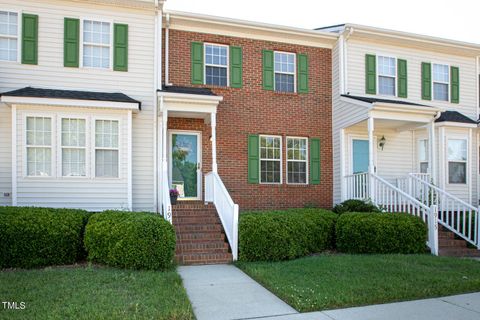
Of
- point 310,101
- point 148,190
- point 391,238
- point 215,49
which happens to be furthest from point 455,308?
point 215,49

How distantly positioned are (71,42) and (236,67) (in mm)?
4776

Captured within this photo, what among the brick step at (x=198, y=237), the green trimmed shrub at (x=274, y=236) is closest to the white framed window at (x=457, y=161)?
the green trimmed shrub at (x=274, y=236)

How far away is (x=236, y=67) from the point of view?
41.8 feet

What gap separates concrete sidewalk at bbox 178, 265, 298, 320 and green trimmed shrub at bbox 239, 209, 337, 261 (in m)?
0.80

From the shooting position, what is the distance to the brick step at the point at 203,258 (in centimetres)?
857

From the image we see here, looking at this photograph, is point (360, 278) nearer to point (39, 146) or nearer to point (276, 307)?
point (276, 307)

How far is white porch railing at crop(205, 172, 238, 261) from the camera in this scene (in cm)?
877

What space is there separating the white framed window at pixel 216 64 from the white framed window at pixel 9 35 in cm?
517

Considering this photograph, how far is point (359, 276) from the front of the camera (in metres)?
7.00

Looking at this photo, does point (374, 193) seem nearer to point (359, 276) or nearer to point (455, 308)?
point (359, 276)

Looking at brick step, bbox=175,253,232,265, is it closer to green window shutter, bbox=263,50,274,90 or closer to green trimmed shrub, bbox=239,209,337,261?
green trimmed shrub, bbox=239,209,337,261

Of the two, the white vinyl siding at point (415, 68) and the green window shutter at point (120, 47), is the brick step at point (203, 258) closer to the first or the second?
the green window shutter at point (120, 47)

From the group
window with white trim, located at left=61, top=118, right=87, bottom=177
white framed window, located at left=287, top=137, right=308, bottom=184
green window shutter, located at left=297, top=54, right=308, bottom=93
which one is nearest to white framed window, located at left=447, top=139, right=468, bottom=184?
white framed window, located at left=287, top=137, right=308, bottom=184

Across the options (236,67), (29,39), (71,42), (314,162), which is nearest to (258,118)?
(236,67)
